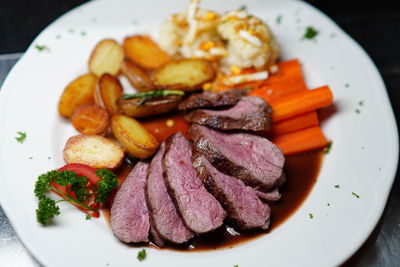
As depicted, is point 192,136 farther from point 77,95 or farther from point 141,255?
point 77,95

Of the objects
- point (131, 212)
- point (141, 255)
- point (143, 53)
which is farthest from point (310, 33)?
point (141, 255)

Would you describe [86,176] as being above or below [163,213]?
above

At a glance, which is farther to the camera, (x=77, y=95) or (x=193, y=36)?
(x=193, y=36)

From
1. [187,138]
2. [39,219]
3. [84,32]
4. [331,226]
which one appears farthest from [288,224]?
[84,32]

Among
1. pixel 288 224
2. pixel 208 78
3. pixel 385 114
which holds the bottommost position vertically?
pixel 288 224

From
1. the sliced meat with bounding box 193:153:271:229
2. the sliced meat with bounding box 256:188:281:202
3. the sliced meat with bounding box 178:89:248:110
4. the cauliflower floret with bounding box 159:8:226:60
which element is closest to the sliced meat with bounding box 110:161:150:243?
the sliced meat with bounding box 193:153:271:229

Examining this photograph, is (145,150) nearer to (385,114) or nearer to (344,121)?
(344,121)
